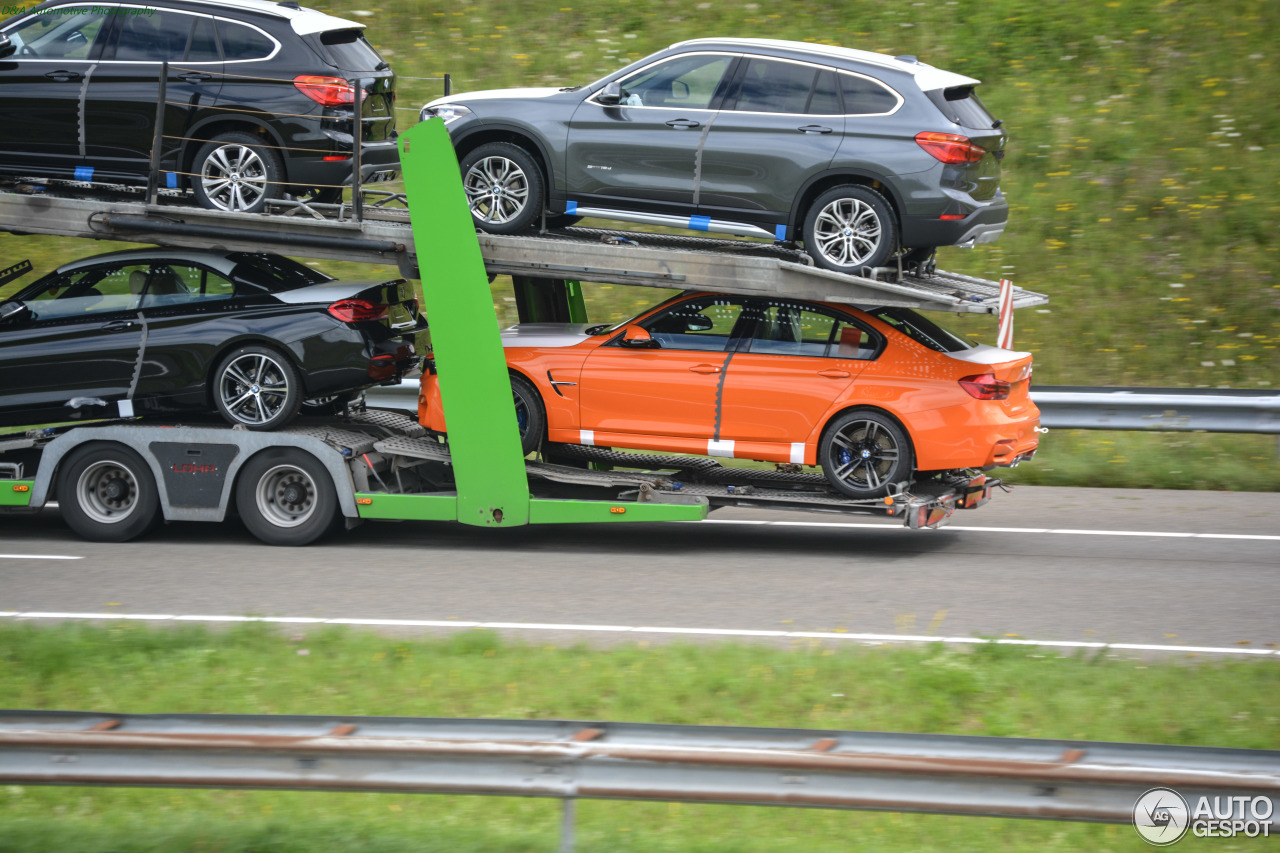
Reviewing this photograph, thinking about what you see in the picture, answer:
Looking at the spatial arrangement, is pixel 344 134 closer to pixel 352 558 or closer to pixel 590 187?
pixel 590 187

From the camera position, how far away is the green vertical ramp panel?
876 centimetres

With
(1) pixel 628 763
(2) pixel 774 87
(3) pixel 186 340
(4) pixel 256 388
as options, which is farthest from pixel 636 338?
(1) pixel 628 763

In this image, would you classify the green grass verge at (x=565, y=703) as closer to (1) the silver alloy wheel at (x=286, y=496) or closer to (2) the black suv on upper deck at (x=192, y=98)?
(1) the silver alloy wheel at (x=286, y=496)

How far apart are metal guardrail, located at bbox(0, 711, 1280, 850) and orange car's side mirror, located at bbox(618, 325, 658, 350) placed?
5.40 metres

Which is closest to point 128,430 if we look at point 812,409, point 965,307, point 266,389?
point 266,389

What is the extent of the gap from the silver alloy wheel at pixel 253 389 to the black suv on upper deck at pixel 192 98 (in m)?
1.19

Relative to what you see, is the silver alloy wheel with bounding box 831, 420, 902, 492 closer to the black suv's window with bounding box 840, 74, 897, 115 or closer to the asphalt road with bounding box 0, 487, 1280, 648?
the asphalt road with bounding box 0, 487, 1280, 648

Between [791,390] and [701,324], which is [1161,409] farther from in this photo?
[701,324]

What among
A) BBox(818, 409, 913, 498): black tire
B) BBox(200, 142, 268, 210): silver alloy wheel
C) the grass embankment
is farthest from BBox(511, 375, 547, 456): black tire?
the grass embankment

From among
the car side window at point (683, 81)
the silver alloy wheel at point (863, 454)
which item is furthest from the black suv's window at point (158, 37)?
the silver alloy wheel at point (863, 454)

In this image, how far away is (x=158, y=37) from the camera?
9.52 meters

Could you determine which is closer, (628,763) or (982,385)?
(628,763)

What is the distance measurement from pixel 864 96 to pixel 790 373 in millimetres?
1987

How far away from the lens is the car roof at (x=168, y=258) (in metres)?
9.63
